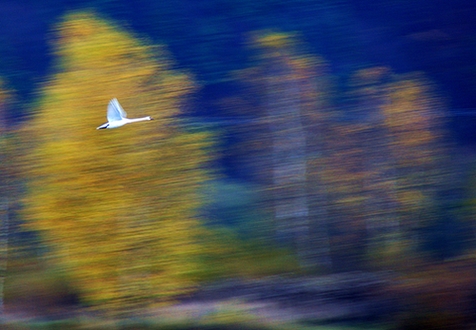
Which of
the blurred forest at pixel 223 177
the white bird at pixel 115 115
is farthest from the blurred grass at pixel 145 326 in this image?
the white bird at pixel 115 115

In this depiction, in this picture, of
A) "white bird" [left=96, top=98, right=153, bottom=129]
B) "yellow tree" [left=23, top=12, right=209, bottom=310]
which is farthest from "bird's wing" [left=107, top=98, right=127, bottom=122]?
"yellow tree" [left=23, top=12, right=209, bottom=310]

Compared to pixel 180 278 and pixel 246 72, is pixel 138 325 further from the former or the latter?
pixel 246 72

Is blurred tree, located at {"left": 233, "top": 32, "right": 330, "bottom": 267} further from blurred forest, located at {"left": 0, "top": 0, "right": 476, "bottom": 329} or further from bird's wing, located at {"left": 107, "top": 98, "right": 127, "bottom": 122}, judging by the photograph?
bird's wing, located at {"left": 107, "top": 98, "right": 127, "bottom": 122}

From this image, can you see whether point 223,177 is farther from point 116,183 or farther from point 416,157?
point 116,183

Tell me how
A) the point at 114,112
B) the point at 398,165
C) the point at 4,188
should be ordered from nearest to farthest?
the point at 114,112 → the point at 4,188 → the point at 398,165

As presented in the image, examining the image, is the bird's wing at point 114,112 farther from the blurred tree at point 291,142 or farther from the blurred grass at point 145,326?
the blurred tree at point 291,142

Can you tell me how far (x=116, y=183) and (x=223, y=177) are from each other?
15.1 ft

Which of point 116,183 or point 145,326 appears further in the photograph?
point 116,183

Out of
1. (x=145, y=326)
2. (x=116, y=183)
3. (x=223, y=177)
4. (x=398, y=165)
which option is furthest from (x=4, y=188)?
(x=398, y=165)

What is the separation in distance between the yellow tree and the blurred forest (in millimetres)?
22

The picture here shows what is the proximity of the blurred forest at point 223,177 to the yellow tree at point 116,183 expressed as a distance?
2 centimetres

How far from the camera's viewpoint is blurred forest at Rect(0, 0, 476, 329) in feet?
32.5

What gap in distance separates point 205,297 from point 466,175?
5277 mm

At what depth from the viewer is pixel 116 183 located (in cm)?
A: 987
